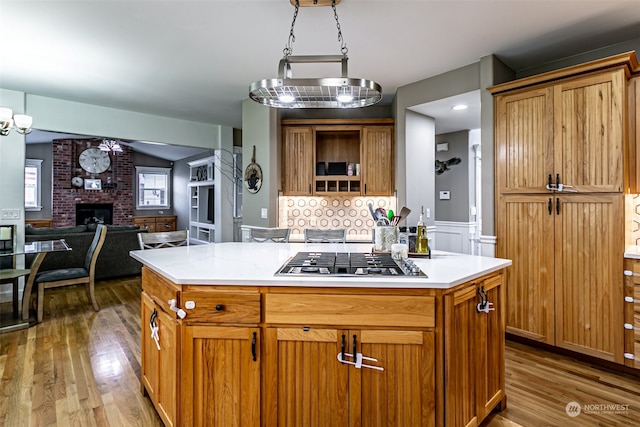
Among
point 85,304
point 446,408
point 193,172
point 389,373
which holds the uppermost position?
point 193,172

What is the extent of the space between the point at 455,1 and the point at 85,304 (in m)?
5.04

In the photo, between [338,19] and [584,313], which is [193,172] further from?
[584,313]

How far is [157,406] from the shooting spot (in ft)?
5.93

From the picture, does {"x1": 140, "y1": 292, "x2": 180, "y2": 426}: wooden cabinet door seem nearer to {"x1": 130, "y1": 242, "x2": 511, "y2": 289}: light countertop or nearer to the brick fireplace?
{"x1": 130, "y1": 242, "x2": 511, "y2": 289}: light countertop

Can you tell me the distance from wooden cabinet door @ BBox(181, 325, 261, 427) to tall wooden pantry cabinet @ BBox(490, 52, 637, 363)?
2.53 meters

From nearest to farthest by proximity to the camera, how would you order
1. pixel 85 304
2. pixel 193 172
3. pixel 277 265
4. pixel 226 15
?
pixel 277 265
pixel 226 15
pixel 85 304
pixel 193 172

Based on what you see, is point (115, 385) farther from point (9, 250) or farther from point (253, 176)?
point (253, 176)

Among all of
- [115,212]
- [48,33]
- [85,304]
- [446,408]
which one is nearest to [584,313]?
[446,408]

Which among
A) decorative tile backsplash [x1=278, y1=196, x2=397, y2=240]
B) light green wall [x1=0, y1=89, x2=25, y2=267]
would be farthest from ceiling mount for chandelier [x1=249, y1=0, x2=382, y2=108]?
light green wall [x1=0, y1=89, x2=25, y2=267]

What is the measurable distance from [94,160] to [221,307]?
31.2ft

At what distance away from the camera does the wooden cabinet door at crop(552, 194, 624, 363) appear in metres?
2.42

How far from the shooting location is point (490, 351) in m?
1.78

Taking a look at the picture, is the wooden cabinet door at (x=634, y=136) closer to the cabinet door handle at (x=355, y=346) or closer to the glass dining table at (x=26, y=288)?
the cabinet door handle at (x=355, y=346)

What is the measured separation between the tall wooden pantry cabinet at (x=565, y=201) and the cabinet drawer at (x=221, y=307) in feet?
8.29
